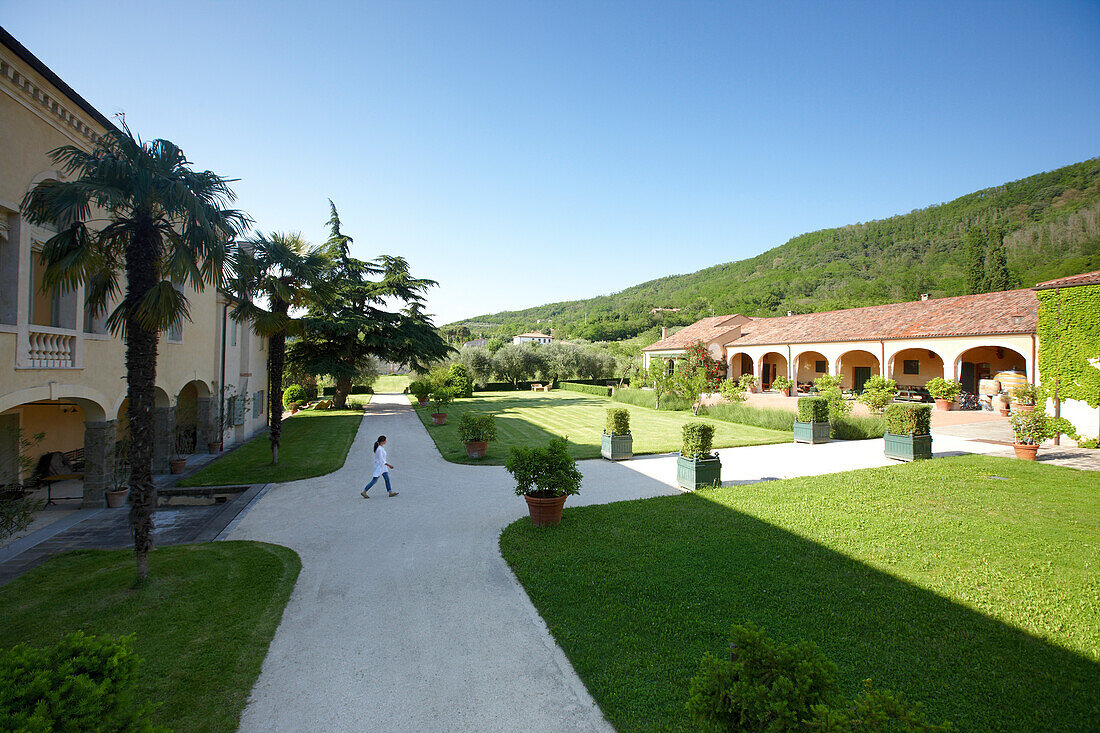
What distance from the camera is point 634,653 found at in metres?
4.24

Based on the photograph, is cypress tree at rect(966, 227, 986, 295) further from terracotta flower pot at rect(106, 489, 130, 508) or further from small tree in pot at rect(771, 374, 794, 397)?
terracotta flower pot at rect(106, 489, 130, 508)

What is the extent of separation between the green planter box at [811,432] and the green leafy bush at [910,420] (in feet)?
8.63

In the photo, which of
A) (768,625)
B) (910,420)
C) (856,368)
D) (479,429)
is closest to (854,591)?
(768,625)

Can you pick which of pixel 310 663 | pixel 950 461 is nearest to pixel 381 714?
pixel 310 663

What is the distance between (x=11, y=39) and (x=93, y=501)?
25.1 ft

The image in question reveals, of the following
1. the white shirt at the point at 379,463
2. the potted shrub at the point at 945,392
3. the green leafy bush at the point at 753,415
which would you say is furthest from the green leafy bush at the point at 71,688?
the potted shrub at the point at 945,392

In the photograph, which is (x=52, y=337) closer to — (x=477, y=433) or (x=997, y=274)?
(x=477, y=433)

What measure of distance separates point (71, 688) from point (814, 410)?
17.8 metres

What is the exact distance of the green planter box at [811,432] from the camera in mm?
15788

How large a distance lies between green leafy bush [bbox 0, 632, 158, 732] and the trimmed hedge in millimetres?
35925

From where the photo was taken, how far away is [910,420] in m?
12.9

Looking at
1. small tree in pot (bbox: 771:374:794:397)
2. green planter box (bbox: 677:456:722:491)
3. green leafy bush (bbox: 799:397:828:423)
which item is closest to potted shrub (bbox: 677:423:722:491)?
green planter box (bbox: 677:456:722:491)

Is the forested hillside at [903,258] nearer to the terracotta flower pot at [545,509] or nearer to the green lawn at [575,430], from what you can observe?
the green lawn at [575,430]

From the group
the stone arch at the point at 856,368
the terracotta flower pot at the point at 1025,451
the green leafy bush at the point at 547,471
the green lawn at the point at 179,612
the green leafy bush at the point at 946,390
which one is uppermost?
the stone arch at the point at 856,368
